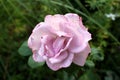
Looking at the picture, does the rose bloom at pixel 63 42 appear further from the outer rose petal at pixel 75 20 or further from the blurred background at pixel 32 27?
the blurred background at pixel 32 27

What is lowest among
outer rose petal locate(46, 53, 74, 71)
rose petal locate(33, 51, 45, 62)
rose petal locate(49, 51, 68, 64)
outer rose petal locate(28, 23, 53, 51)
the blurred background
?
the blurred background

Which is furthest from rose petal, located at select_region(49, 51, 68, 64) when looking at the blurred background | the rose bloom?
the blurred background

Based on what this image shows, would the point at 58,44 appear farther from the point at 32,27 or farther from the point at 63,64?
the point at 32,27

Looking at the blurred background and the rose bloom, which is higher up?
the rose bloom

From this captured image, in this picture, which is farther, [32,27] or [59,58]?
[32,27]

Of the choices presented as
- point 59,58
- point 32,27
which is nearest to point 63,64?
point 59,58

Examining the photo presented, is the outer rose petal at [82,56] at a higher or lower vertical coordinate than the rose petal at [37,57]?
higher

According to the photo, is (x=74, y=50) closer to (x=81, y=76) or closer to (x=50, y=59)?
(x=50, y=59)

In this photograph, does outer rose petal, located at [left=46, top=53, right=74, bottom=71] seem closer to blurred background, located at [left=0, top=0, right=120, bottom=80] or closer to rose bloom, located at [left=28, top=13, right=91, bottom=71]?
rose bloom, located at [left=28, top=13, right=91, bottom=71]

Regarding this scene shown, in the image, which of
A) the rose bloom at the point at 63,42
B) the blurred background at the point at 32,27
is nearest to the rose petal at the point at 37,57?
the rose bloom at the point at 63,42
